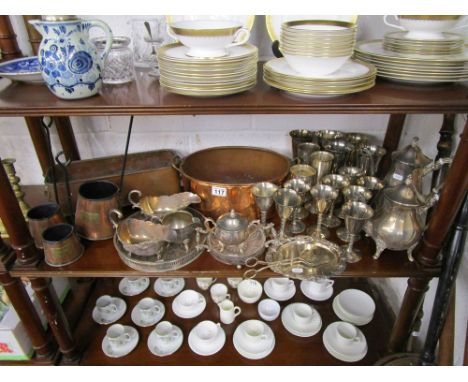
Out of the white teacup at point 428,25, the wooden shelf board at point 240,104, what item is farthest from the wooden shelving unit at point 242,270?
the white teacup at point 428,25

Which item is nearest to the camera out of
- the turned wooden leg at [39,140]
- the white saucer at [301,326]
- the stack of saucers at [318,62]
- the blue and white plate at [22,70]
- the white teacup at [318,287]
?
the stack of saucers at [318,62]

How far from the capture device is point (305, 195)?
101 centimetres

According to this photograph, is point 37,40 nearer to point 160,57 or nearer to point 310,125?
point 160,57

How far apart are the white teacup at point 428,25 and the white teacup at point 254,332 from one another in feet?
3.08

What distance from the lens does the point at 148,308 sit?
1.25 meters

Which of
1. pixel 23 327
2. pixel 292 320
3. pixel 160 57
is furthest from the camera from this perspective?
pixel 292 320

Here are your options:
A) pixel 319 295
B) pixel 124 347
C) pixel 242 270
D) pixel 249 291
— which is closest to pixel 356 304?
pixel 319 295

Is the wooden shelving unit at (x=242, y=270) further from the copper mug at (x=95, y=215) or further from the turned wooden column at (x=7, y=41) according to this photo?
the turned wooden column at (x=7, y=41)

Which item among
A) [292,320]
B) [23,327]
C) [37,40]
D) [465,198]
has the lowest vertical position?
[292,320]

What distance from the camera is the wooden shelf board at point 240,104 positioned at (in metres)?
0.73

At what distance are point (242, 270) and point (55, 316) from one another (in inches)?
22.8

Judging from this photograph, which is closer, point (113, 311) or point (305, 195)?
point (305, 195)
